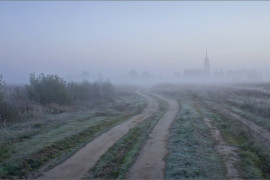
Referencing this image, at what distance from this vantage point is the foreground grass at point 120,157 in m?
9.67

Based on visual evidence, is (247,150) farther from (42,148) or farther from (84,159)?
(42,148)

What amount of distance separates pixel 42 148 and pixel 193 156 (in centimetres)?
693

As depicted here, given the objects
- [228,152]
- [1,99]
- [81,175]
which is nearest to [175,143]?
[228,152]

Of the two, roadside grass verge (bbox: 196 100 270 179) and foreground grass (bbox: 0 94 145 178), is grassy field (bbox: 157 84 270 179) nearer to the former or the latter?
roadside grass verge (bbox: 196 100 270 179)

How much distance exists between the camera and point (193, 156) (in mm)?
11539

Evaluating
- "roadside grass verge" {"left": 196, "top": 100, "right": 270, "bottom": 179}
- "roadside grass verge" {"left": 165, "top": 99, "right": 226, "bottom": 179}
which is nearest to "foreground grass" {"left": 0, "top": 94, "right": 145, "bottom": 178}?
"roadside grass verge" {"left": 165, "top": 99, "right": 226, "bottom": 179}

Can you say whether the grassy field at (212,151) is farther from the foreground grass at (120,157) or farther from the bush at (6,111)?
the bush at (6,111)

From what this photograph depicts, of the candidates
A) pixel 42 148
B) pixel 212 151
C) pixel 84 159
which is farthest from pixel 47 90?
pixel 212 151

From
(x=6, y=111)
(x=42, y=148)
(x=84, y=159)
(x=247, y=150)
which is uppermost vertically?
(x=6, y=111)

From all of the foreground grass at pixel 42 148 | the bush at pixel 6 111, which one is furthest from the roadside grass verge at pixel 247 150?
the bush at pixel 6 111

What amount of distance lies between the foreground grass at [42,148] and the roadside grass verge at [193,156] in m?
4.69

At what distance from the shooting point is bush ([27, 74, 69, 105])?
29891mm

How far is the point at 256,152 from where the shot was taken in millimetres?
12203

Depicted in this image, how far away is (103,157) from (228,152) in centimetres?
568
